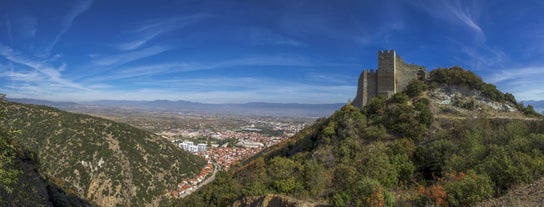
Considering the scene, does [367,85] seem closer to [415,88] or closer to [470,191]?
[415,88]

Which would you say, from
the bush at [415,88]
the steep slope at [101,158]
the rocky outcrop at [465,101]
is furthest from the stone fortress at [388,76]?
the steep slope at [101,158]

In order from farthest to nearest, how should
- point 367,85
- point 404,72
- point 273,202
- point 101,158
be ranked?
point 101,158 < point 367,85 < point 404,72 < point 273,202

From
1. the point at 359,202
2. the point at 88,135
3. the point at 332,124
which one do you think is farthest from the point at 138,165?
the point at 359,202

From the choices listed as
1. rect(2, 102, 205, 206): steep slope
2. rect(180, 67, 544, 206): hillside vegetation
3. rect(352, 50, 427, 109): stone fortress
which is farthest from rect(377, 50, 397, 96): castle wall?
rect(2, 102, 205, 206): steep slope

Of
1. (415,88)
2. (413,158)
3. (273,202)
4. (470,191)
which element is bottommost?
(273,202)

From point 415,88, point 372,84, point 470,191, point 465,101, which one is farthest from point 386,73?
point 470,191

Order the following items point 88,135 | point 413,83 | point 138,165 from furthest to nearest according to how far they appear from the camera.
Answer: point 88,135, point 138,165, point 413,83

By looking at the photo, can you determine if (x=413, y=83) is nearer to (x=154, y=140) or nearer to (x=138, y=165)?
(x=138, y=165)

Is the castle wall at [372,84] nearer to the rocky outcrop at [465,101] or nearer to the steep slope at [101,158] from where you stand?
the rocky outcrop at [465,101]
